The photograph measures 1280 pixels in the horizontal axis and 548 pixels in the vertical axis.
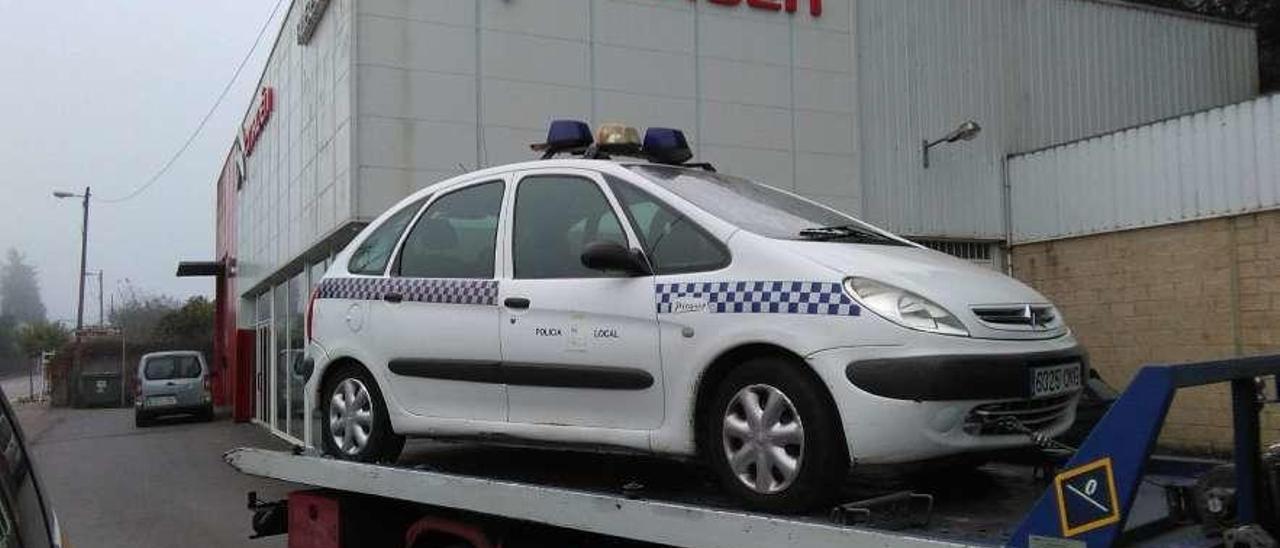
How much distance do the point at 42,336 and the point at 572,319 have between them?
65327mm

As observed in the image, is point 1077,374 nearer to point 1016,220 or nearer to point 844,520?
point 844,520

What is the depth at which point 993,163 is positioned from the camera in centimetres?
1479

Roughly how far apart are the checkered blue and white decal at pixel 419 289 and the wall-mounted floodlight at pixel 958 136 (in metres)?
9.85

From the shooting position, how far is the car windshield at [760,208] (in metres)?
3.82

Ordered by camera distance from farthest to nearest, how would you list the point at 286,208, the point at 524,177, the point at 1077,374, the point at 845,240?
1. the point at 286,208
2. the point at 524,177
3. the point at 845,240
4. the point at 1077,374

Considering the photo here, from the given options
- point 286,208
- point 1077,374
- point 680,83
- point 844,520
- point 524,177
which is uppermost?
point 680,83

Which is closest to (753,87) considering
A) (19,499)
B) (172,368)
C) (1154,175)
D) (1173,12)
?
(1154,175)

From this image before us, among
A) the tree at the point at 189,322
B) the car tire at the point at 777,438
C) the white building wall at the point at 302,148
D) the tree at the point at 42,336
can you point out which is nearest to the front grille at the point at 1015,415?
the car tire at the point at 777,438

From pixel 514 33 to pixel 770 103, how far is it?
3.37 m

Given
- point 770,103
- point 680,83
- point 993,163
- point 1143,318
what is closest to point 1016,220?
point 993,163

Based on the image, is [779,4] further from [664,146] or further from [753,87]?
[664,146]

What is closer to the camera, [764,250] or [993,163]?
[764,250]

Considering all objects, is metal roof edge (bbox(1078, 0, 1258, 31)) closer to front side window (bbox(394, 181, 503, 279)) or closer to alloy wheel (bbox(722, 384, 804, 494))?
front side window (bbox(394, 181, 503, 279))

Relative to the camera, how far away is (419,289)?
4695 mm
